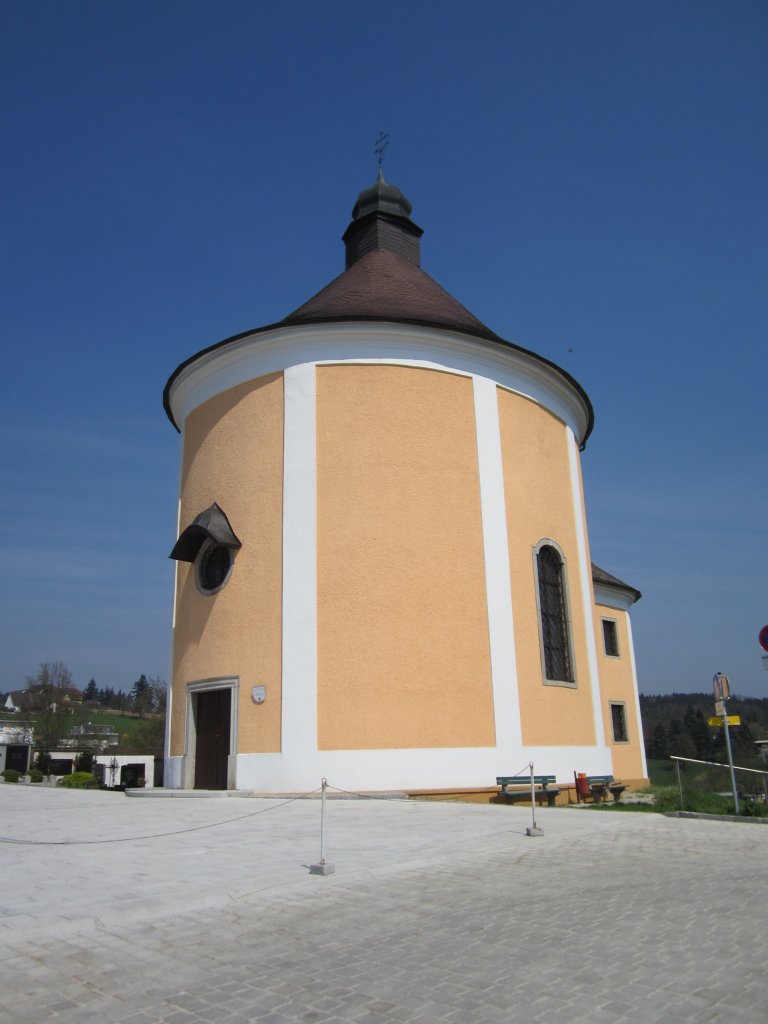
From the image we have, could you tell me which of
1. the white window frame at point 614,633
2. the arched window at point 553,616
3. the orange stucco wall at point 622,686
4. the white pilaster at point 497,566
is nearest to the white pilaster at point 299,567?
the white pilaster at point 497,566

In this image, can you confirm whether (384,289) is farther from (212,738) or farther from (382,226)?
(212,738)

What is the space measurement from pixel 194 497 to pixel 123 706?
9637 cm

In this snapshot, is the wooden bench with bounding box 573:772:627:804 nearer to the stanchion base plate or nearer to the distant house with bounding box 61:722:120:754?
the stanchion base plate

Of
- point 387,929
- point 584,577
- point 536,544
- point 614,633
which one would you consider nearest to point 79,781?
point 536,544

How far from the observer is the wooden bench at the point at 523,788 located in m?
13.5

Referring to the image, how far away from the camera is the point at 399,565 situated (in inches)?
558

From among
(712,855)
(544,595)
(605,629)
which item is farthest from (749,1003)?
(605,629)

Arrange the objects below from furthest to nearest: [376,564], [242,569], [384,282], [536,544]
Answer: [384,282] < [536,544] < [242,569] < [376,564]

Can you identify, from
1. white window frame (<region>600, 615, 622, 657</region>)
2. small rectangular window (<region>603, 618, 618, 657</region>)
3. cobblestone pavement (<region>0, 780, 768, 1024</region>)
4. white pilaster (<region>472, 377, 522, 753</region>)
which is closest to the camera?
cobblestone pavement (<region>0, 780, 768, 1024</region>)

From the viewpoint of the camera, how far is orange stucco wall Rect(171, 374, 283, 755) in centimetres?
1409

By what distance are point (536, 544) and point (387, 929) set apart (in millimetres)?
11907

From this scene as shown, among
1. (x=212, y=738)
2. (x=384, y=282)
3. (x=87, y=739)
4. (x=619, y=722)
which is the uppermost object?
(x=384, y=282)

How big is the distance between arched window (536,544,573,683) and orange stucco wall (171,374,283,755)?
526 cm

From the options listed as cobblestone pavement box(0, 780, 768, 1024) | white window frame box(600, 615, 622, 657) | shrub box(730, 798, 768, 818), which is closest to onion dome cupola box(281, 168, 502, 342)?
shrub box(730, 798, 768, 818)
